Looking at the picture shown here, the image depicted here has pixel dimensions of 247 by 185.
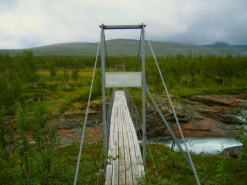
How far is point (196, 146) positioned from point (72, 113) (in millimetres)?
14837

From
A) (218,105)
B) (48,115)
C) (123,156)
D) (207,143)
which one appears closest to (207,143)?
(207,143)

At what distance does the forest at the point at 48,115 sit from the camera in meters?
4.58

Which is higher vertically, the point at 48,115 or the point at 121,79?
the point at 121,79

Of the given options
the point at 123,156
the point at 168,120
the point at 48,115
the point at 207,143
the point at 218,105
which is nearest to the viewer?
the point at 123,156

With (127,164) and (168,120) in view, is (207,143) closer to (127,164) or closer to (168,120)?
(168,120)

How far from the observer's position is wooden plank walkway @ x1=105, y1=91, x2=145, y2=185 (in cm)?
381

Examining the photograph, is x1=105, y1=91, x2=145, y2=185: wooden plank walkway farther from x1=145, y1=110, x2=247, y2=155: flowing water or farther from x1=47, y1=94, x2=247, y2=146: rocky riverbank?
x1=47, y1=94, x2=247, y2=146: rocky riverbank

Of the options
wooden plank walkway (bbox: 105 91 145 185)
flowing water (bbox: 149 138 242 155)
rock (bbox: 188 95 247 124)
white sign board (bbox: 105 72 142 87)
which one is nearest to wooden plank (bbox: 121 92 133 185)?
wooden plank walkway (bbox: 105 91 145 185)

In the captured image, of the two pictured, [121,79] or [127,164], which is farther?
[127,164]

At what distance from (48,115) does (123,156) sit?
16.1 ft

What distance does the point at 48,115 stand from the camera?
7.85 meters

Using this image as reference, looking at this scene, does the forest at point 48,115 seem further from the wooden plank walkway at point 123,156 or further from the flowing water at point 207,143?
the flowing water at point 207,143

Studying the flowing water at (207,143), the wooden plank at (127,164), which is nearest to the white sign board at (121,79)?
the wooden plank at (127,164)

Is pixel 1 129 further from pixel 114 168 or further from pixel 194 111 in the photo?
pixel 194 111
